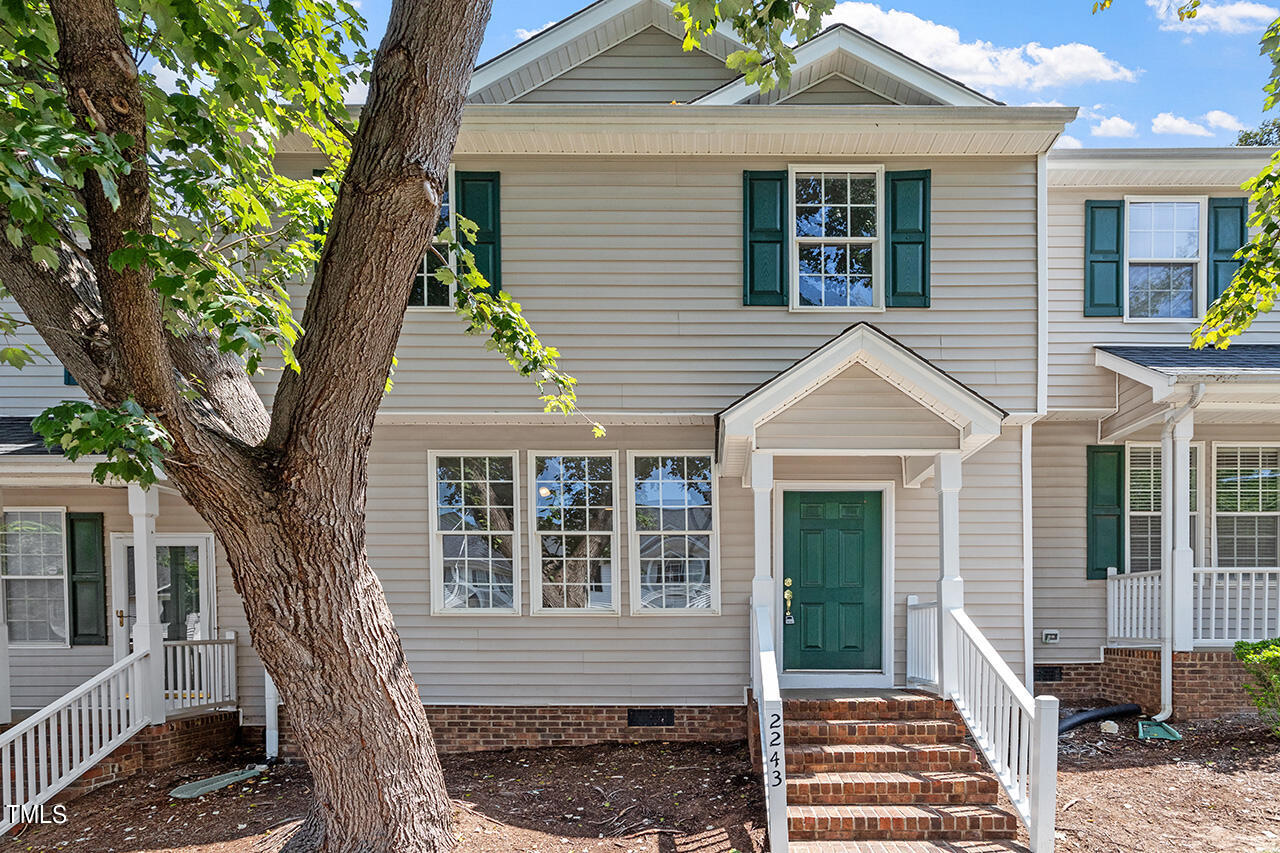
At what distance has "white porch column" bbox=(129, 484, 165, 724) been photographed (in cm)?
688

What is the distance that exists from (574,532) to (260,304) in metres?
4.24

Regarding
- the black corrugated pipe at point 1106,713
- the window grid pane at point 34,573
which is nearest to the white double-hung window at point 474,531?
the window grid pane at point 34,573

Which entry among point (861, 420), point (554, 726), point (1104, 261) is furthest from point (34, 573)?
point (1104, 261)

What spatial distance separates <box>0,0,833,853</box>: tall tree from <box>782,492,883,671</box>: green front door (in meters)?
3.76

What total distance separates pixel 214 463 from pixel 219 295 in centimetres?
89

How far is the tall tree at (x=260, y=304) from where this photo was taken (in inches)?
122

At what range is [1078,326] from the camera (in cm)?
797

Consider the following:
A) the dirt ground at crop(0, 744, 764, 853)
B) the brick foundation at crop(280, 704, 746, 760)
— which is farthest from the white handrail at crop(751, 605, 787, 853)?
the brick foundation at crop(280, 704, 746, 760)

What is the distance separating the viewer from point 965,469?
7.00 m

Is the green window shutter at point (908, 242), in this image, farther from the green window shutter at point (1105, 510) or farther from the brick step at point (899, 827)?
the brick step at point (899, 827)

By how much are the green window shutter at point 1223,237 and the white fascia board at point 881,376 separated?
14.6ft

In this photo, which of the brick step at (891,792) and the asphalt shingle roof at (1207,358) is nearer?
the brick step at (891,792)

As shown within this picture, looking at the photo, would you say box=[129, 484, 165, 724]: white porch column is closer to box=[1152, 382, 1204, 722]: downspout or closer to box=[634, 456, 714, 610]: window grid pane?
box=[634, 456, 714, 610]: window grid pane

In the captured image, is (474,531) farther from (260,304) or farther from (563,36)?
(563,36)
